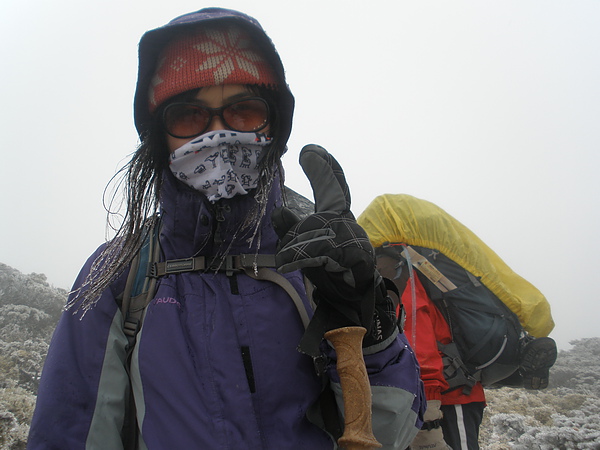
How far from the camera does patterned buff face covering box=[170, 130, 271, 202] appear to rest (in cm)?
183

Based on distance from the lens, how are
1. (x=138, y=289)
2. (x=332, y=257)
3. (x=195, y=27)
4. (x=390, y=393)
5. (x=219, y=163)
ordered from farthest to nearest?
(x=195, y=27) < (x=219, y=163) < (x=138, y=289) < (x=390, y=393) < (x=332, y=257)

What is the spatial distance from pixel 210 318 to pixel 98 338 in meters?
0.43

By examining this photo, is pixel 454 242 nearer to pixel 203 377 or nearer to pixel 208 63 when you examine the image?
pixel 208 63

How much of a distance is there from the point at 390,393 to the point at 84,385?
1153 mm

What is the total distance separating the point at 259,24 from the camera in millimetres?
2020

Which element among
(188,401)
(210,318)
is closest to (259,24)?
(210,318)

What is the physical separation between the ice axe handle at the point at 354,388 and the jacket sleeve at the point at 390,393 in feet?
0.40

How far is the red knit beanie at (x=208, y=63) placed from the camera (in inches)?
72.7

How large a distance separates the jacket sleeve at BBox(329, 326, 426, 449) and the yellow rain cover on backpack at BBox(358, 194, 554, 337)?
2.71 meters

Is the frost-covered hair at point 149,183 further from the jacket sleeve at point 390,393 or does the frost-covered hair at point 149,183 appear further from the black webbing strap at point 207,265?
the jacket sleeve at point 390,393

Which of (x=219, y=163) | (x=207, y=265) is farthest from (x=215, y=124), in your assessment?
(x=207, y=265)

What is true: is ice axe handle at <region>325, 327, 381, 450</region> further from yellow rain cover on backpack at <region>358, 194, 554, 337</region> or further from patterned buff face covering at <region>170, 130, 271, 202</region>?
yellow rain cover on backpack at <region>358, 194, 554, 337</region>

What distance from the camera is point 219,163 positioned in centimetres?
184

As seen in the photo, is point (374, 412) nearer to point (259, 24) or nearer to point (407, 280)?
point (259, 24)
